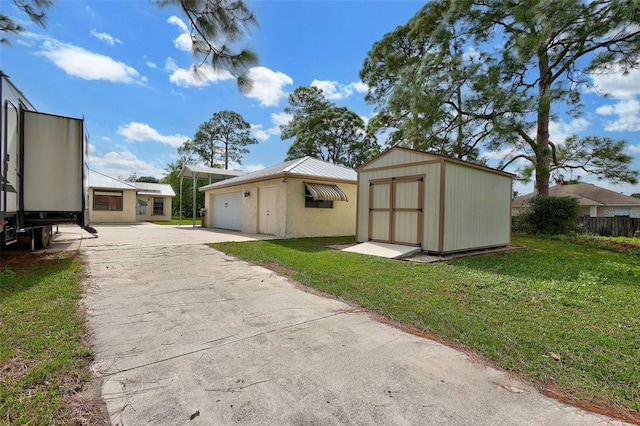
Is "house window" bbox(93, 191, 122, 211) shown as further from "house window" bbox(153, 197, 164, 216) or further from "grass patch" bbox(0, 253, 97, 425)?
"grass patch" bbox(0, 253, 97, 425)

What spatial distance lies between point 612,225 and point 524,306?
17.5 meters

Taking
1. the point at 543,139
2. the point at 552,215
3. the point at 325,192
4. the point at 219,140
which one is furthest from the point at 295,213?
the point at 219,140

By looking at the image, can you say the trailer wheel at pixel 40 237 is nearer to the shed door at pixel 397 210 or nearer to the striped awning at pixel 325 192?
the striped awning at pixel 325 192

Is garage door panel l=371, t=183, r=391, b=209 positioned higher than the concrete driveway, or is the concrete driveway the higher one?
garage door panel l=371, t=183, r=391, b=209

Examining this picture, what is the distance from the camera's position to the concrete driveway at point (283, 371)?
1.93 m

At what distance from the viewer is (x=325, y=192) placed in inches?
487

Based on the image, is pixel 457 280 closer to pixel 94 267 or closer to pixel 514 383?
pixel 514 383

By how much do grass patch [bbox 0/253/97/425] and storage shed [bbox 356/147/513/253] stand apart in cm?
739

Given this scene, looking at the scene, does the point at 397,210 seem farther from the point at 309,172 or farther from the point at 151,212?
the point at 151,212

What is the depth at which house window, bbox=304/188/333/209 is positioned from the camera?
41.2 feet

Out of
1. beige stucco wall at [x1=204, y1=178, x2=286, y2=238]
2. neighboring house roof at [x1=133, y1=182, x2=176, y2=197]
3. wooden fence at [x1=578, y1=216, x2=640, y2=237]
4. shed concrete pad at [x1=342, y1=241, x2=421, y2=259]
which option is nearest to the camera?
shed concrete pad at [x1=342, y1=241, x2=421, y2=259]

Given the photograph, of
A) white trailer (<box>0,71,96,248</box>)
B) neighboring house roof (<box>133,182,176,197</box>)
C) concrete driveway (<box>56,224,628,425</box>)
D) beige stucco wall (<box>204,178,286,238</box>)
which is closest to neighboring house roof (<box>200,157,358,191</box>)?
beige stucco wall (<box>204,178,286,238</box>)

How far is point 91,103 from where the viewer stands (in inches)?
316

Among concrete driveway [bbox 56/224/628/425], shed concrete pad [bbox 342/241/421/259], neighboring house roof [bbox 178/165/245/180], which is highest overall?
neighboring house roof [bbox 178/165/245/180]
